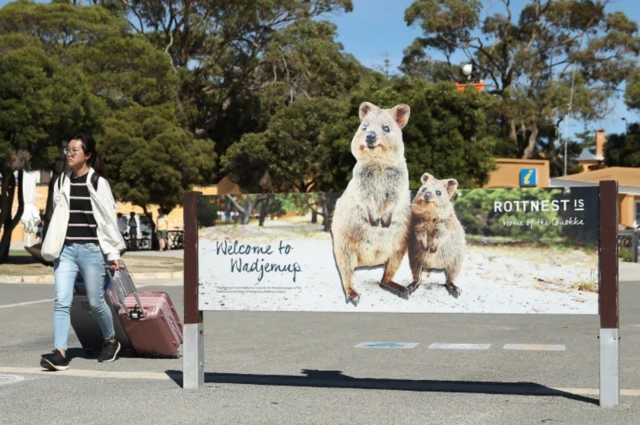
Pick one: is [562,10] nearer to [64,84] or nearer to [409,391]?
[64,84]

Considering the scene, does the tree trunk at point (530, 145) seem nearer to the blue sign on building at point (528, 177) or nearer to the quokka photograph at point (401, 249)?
the blue sign on building at point (528, 177)

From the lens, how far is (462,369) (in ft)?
26.7

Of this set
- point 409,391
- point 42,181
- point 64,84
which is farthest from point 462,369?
point 42,181

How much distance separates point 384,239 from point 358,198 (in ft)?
1.09

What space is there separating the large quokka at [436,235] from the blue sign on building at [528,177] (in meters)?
40.1

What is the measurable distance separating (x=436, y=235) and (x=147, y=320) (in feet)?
9.58

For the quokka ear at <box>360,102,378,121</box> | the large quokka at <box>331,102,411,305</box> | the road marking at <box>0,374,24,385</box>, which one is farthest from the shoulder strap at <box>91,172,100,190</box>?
the quokka ear at <box>360,102,378,121</box>

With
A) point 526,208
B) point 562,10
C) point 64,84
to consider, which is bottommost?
point 526,208

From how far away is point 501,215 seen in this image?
6586 millimetres

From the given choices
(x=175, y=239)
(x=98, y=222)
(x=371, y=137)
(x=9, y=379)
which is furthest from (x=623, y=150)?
→ (x=9, y=379)

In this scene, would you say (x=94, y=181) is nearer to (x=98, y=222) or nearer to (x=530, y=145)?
(x=98, y=222)

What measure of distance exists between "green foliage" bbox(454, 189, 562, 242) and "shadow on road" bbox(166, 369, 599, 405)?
116 cm

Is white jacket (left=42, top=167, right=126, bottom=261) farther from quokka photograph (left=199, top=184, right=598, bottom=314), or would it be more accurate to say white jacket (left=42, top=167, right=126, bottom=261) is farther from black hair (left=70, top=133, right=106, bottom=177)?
quokka photograph (left=199, top=184, right=598, bottom=314)

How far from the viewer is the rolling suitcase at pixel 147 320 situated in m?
8.28
